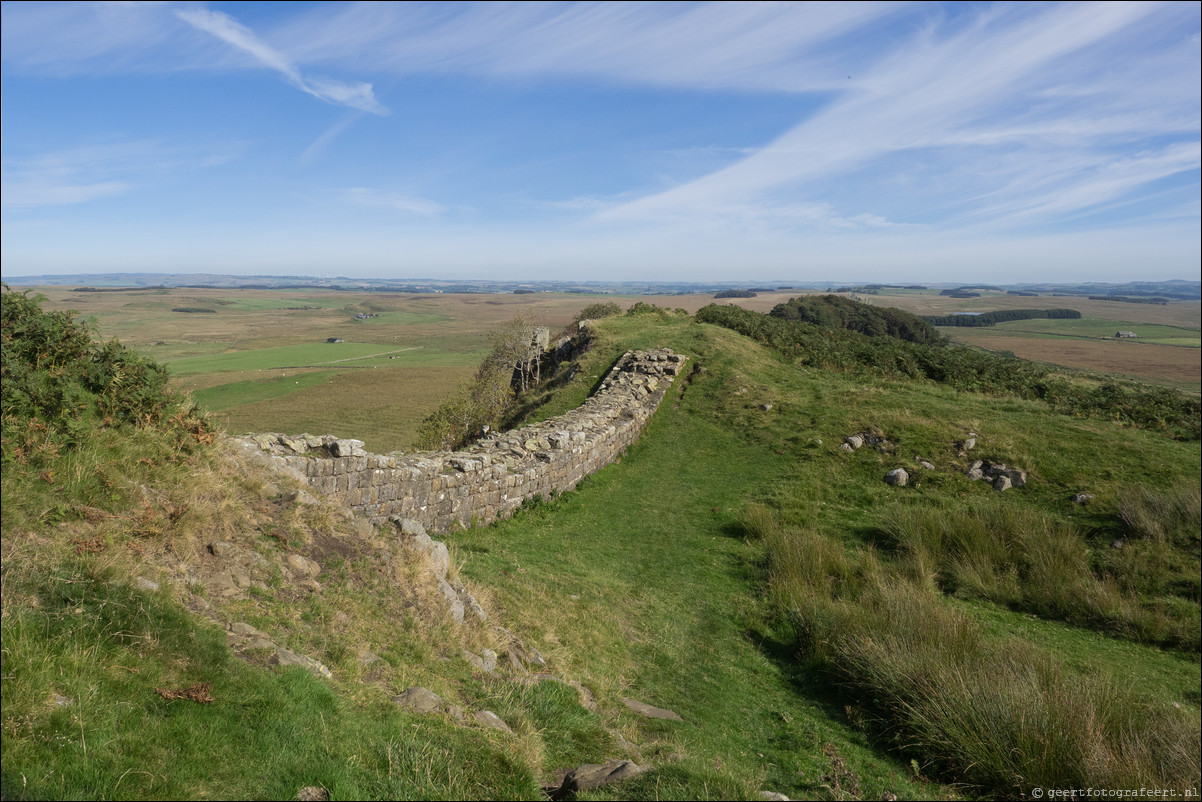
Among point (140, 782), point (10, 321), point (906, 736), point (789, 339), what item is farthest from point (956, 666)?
point (789, 339)

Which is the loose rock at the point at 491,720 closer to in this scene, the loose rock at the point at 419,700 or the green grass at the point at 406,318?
the loose rock at the point at 419,700

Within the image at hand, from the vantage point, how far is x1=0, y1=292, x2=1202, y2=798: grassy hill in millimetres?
3602

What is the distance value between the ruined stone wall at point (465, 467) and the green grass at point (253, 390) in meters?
34.3

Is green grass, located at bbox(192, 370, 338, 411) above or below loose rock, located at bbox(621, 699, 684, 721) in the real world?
below

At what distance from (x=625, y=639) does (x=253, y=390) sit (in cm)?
4926

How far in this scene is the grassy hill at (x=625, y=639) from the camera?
360cm

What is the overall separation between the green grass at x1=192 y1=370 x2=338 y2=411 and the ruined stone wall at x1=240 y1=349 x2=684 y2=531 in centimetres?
3435

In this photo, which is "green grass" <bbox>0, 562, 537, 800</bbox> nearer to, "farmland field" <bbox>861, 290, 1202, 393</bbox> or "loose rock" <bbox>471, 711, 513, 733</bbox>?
"loose rock" <bbox>471, 711, 513, 733</bbox>

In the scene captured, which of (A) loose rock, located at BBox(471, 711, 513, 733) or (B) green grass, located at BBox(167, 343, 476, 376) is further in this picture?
(B) green grass, located at BBox(167, 343, 476, 376)

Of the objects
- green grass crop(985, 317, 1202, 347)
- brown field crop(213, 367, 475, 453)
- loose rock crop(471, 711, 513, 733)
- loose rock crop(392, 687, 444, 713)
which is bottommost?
brown field crop(213, 367, 475, 453)

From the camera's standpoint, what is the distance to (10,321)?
598cm

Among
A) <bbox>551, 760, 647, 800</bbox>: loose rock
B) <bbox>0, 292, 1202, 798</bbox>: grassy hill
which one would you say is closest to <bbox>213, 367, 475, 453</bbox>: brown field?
<bbox>0, 292, 1202, 798</bbox>: grassy hill

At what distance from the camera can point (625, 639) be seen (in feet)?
24.8

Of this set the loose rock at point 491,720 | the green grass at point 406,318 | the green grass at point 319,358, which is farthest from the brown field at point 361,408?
the green grass at point 406,318
